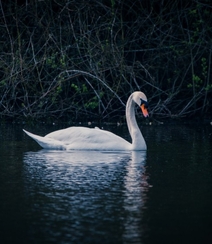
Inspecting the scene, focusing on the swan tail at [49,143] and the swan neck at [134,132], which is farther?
the swan tail at [49,143]

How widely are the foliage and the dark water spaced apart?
4.74 m

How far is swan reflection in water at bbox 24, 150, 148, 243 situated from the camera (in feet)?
23.5

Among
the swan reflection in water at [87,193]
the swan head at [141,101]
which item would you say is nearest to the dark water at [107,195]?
the swan reflection in water at [87,193]

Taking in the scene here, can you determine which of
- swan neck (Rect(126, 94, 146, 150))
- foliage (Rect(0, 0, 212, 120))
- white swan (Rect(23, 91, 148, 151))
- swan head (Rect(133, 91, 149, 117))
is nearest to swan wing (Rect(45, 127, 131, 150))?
white swan (Rect(23, 91, 148, 151))

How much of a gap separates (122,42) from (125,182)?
890 cm

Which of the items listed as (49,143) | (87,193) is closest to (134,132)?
(49,143)

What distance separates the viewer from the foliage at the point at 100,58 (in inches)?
706

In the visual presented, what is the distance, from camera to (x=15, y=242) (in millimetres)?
6684

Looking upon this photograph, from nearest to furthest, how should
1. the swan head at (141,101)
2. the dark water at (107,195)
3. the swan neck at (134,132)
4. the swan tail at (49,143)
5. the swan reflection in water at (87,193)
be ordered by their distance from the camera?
the dark water at (107,195) → the swan reflection in water at (87,193) → the swan neck at (134,132) → the swan tail at (49,143) → the swan head at (141,101)

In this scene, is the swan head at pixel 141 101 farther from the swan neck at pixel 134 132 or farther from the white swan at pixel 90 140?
the swan neck at pixel 134 132

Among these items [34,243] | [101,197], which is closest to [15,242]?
[34,243]

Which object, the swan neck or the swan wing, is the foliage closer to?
the swan neck

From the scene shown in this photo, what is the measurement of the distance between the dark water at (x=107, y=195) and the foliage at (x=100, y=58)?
4737 mm

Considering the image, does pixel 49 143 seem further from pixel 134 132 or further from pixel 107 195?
pixel 107 195
